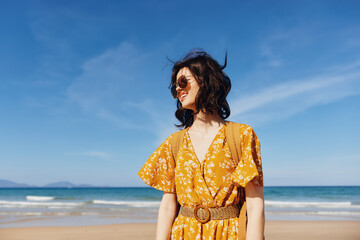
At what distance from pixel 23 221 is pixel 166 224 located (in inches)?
405

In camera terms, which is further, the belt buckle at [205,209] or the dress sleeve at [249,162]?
the belt buckle at [205,209]

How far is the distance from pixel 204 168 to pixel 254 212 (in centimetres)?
33

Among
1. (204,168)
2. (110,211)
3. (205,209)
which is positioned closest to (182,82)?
(204,168)

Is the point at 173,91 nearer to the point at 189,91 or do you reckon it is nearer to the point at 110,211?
the point at 189,91

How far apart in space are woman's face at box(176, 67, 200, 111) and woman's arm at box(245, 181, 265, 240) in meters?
0.55

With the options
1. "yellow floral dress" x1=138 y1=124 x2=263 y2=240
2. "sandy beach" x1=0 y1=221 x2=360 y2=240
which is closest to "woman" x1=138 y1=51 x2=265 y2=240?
"yellow floral dress" x1=138 y1=124 x2=263 y2=240

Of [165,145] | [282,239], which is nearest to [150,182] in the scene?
[165,145]

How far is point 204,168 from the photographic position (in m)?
1.72

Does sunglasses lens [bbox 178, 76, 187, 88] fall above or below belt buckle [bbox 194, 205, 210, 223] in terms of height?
above

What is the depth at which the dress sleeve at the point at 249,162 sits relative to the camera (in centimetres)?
156

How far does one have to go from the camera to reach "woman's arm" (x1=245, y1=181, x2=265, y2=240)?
5.16 ft

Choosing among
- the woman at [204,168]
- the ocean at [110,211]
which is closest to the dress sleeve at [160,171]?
the woman at [204,168]

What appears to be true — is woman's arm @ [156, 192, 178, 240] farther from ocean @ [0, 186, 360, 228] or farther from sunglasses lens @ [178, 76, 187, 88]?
ocean @ [0, 186, 360, 228]

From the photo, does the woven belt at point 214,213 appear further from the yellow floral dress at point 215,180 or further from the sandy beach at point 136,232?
the sandy beach at point 136,232
